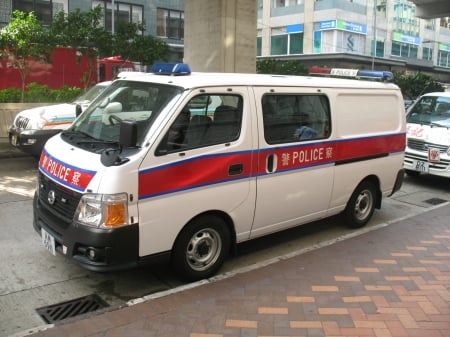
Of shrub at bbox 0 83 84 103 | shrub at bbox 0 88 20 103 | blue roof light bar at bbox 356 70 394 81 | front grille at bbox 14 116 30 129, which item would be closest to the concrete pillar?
shrub at bbox 0 83 84 103

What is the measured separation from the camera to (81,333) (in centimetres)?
368

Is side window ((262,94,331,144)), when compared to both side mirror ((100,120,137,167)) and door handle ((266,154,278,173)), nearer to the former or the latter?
door handle ((266,154,278,173))

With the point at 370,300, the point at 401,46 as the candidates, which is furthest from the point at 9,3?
the point at 401,46

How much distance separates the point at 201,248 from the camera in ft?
15.4

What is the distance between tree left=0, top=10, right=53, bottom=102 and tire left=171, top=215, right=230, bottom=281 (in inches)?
408

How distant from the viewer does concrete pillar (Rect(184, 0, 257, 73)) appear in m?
14.1

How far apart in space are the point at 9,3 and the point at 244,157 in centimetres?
3325

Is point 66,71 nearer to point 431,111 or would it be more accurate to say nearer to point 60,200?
point 431,111

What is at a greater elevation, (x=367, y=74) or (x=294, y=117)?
(x=367, y=74)

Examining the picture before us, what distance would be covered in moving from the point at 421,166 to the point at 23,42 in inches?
402

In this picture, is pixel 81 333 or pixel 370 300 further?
pixel 370 300

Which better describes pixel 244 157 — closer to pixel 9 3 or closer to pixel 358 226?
pixel 358 226

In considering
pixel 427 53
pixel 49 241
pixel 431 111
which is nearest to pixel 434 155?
pixel 431 111

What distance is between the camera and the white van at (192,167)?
4066 mm
